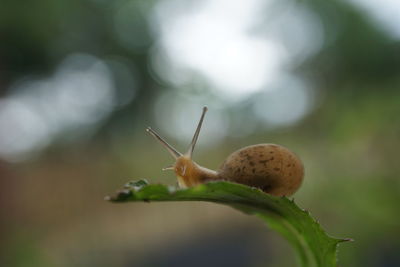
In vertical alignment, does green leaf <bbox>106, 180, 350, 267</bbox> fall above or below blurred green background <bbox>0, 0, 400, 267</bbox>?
below

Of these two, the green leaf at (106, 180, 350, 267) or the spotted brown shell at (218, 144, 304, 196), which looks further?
the spotted brown shell at (218, 144, 304, 196)

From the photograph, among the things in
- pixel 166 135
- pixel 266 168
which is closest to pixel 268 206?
pixel 266 168

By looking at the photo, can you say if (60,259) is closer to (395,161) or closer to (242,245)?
(242,245)

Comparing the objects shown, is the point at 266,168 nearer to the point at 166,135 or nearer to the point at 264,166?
the point at 264,166

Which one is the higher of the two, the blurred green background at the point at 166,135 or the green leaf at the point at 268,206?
the blurred green background at the point at 166,135

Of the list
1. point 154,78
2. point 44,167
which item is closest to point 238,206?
point 44,167

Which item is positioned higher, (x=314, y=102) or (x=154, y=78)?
(x=154, y=78)
